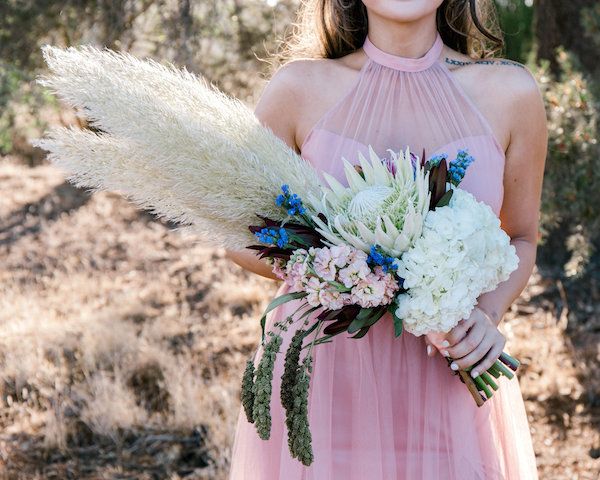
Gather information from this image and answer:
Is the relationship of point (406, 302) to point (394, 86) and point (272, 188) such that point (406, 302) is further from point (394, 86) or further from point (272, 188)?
point (394, 86)

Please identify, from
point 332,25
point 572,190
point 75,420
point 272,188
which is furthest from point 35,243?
→ point 272,188

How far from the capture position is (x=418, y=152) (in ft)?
6.59

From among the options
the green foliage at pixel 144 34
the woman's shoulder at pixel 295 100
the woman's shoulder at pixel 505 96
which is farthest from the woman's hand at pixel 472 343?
the green foliage at pixel 144 34

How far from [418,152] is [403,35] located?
0.32 metres

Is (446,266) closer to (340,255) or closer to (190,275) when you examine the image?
(340,255)

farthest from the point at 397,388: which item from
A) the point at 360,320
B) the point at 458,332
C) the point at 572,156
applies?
the point at 572,156

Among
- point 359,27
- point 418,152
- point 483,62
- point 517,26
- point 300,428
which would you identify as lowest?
point 300,428

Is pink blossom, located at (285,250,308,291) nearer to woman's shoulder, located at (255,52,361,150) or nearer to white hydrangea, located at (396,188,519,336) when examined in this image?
white hydrangea, located at (396,188,519,336)

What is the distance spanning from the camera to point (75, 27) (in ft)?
18.1

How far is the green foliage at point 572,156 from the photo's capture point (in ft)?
13.7

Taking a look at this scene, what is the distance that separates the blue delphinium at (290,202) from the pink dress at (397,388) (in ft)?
1.19

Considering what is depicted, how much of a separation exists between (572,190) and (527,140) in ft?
8.41

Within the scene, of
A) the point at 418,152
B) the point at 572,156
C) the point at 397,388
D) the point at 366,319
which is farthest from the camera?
the point at 572,156

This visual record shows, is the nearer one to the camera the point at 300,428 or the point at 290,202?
the point at 300,428
